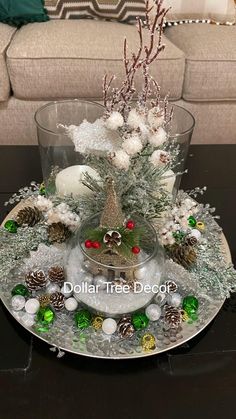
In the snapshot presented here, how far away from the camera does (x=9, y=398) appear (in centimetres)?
55

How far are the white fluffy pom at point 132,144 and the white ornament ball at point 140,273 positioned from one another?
18cm

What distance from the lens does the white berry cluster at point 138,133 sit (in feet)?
1.85

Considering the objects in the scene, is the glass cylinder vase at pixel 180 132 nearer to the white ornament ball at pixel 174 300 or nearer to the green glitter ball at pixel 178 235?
the green glitter ball at pixel 178 235

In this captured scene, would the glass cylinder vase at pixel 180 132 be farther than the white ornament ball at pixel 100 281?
Yes

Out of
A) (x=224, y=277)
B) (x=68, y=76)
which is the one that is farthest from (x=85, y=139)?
(x=68, y=76)

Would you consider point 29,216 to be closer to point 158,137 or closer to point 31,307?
point 31,307

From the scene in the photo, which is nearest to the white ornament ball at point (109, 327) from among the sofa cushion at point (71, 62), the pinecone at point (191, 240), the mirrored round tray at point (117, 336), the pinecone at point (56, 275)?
the mirrored round tray at point (117, 336)

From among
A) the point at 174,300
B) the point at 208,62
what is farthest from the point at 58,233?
the point at 208,62

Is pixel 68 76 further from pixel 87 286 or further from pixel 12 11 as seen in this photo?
pixel 87 286

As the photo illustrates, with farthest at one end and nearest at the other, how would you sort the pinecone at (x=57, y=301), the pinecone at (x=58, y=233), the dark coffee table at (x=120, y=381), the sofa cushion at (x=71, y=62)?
1. the sofa cushion at (x=71, y=62)
2. the pinecone at (x=58, y=233)
3. the pinecone at (x=57, y=301)
4. the dark coffee table at (x=120, y=381)

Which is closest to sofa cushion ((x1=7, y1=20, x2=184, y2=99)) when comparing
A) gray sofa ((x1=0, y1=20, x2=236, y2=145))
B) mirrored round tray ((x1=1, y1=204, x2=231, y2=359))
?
gray sofa ((x1=0, y1=20, x2=236, y2=145))

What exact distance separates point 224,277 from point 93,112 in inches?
17.3

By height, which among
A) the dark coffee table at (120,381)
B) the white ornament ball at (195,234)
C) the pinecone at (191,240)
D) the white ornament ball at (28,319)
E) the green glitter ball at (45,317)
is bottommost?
the dark coffee table at (120,381)

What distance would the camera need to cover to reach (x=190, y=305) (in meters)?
0.66
